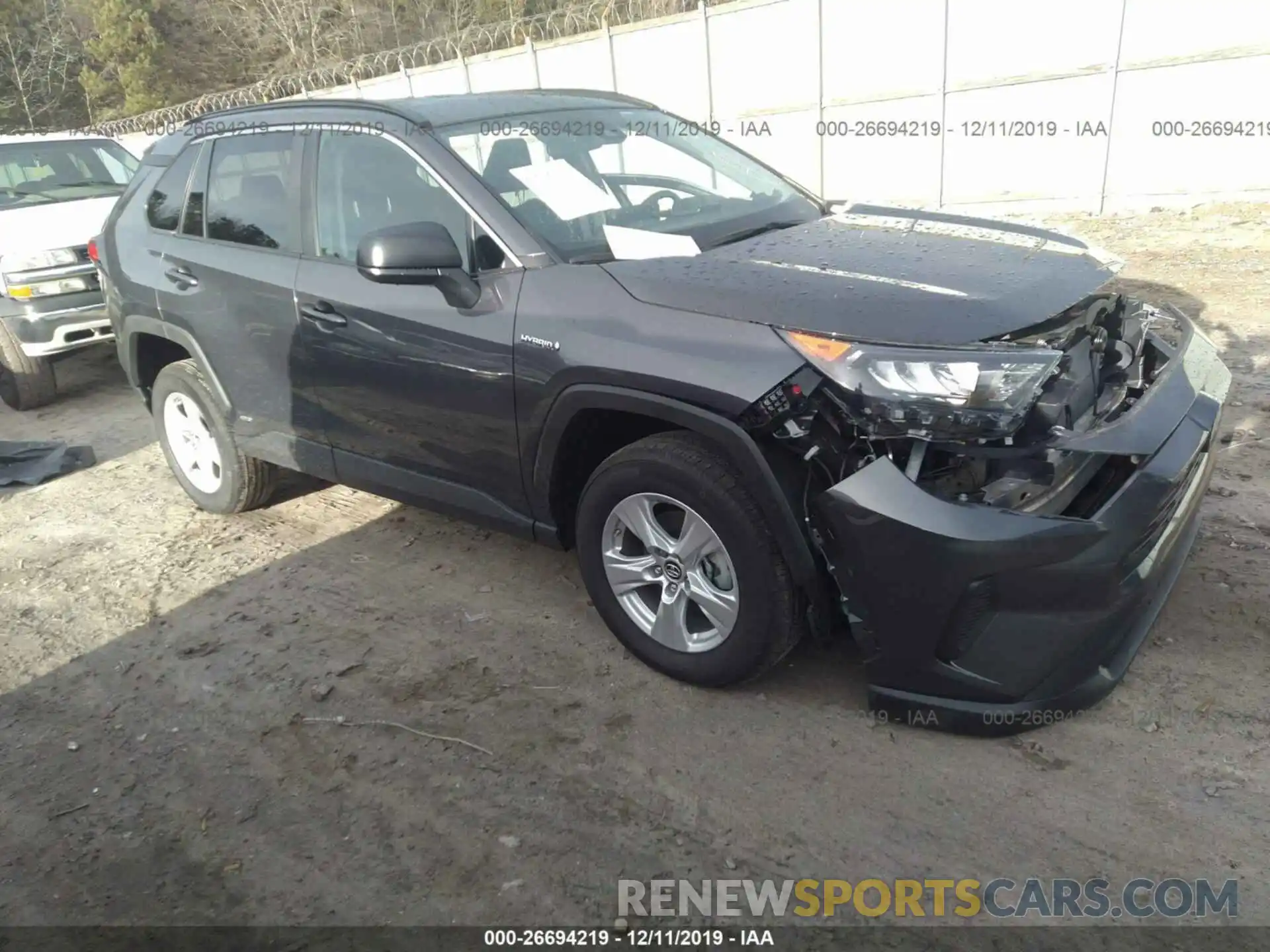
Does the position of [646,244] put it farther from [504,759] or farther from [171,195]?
[171,195]

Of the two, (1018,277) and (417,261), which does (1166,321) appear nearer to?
(1018,277)

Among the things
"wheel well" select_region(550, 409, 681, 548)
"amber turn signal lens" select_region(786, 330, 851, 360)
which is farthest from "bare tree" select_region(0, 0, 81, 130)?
"amber turn signal lens" select_region(786, 330, 851, 360)

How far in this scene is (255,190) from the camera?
4156mm

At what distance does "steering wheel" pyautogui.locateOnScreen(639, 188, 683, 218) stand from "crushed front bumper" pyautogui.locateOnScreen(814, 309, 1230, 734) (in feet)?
4.98

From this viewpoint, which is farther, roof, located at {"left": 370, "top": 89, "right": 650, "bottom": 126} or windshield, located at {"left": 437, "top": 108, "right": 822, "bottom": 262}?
roof, located at {"left": 370, "top": 89, "right": 650, "bottom": 126}

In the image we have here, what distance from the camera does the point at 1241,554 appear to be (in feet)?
11.7

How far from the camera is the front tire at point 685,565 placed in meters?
2.76

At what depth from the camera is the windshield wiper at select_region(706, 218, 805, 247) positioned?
3355 mm

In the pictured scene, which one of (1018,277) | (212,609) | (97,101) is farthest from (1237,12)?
(97,101)

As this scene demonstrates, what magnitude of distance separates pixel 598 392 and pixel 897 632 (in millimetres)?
1149

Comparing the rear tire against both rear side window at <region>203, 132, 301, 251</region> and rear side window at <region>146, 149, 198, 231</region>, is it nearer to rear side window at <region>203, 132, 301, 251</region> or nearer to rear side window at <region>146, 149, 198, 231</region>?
rear side window at <region>146, 149, 198, 231</region>

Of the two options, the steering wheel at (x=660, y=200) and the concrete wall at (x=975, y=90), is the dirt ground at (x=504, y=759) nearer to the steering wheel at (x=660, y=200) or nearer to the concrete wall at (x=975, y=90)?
the steering wheel at (x=660, y=200)

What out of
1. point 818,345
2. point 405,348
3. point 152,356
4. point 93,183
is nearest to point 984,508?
point 818,345

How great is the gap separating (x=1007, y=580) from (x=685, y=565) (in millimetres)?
961
